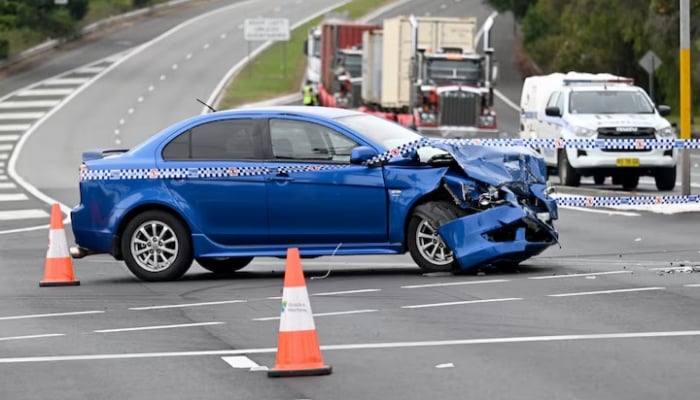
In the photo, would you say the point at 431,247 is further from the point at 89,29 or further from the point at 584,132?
the point at 89,29

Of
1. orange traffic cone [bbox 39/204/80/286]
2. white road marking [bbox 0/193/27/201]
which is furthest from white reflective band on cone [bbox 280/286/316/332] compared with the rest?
white road marking [bbox 0/193/27/201]

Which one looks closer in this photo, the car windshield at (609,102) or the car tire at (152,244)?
the car tire at (152,244)

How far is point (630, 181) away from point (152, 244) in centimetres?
1706

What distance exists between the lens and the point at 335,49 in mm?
59750

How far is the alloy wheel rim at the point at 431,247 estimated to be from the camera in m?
16.0

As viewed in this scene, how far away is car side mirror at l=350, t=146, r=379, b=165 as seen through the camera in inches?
625

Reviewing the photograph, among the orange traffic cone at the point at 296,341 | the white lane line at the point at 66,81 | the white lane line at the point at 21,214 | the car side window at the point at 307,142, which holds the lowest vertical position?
the white lane line at the point at 21,214

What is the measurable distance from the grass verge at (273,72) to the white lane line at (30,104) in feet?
22.9

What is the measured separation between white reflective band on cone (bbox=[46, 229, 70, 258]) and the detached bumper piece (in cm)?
366

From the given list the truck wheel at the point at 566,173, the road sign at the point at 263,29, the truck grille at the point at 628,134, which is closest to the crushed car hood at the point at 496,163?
the truck grille at the point at 628,134

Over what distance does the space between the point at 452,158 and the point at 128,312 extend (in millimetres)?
3720

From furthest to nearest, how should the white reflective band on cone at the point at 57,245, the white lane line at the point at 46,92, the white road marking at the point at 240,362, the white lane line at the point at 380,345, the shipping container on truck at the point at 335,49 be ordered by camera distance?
the white lane line at the point at 46,92 → the shipping container on truck at the point at 335,49 → the white reflective band on cone at the point at 57,245 → the white lane line at the point at 380,345 → the white road marking at the point at 240,362

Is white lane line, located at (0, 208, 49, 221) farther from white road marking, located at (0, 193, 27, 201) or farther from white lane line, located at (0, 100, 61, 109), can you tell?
white lane line, located at (0, 100, 61, 109)

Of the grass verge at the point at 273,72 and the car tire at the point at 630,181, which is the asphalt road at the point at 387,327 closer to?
the car tire at the point at 630,181
